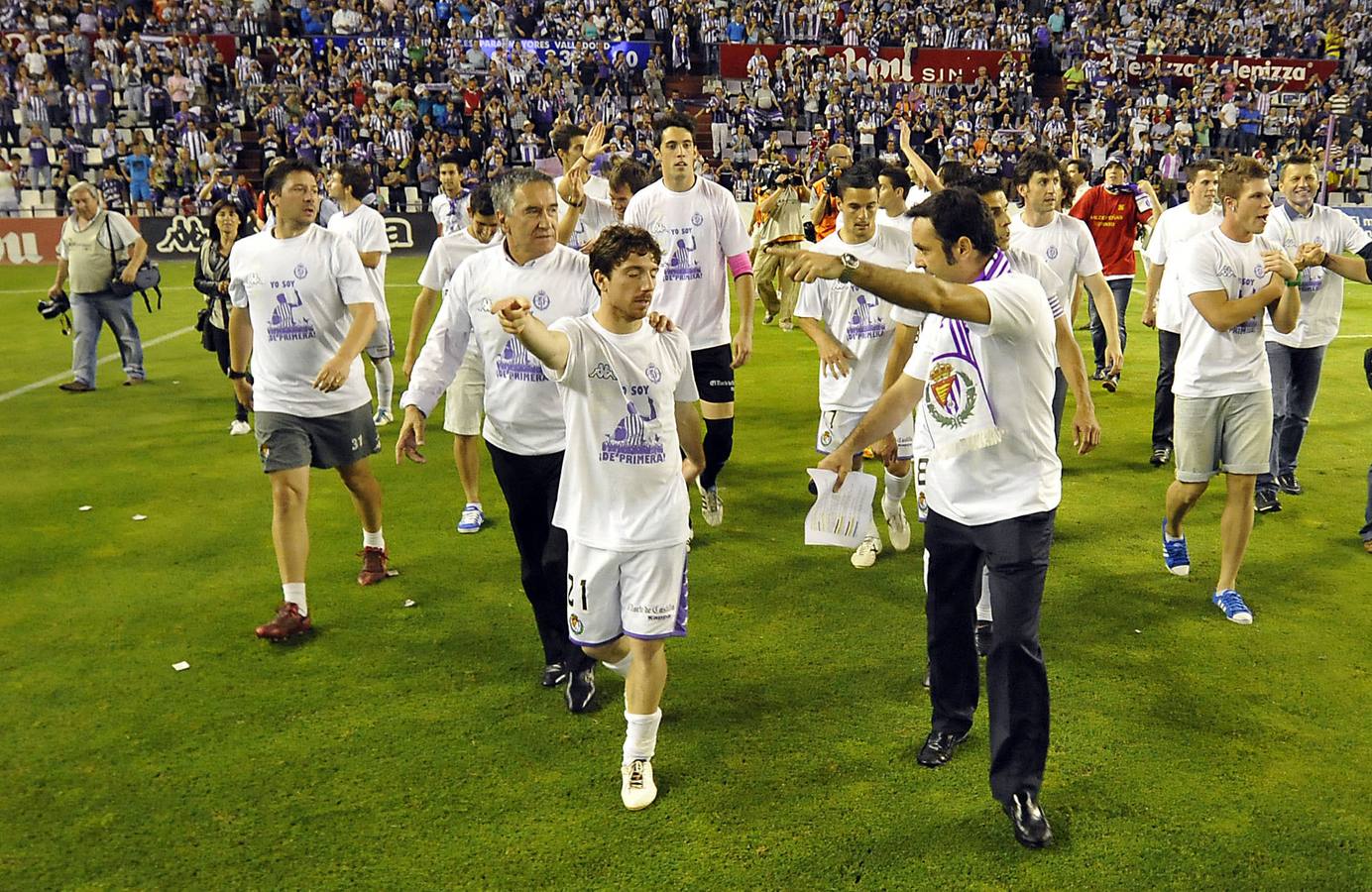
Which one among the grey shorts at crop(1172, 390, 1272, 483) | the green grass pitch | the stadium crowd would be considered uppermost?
the stadium crowd

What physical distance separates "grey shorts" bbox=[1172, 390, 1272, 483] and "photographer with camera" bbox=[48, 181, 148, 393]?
33.7 ft

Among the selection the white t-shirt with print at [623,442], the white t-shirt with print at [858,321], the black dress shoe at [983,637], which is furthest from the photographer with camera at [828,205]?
the white t-shirt with print at [623,442]

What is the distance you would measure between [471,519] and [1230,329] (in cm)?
466

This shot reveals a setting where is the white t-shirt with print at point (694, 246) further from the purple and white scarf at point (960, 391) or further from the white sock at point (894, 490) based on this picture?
the purple and white scarf at point (960, 391)

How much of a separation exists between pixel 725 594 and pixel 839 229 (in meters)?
2.24

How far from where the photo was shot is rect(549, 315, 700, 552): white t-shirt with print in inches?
164

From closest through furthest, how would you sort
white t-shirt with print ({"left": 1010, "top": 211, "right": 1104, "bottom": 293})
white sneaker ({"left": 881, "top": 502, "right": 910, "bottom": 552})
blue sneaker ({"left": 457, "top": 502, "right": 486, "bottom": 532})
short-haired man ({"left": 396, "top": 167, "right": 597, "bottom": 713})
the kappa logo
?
short-haired man ({"left": 396, "top": 167, "right": 597, "bottom": 713})
white sneaker ({"left": 881, "top": 502, "right": 910, "bottom": 552})
blue sneaker ({"left": 457, "top": 502, "right": 486, "bottom": 532})
white t-shirt with print ({"left": 1010, "top": 211, "right": 1104, "bottom": 293})
the kappa logo

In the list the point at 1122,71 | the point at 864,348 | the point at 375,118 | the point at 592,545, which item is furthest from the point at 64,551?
the point at 1122,71

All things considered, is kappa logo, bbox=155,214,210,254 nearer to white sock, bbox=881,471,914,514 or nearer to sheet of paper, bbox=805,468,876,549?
white sock, bbox=881,471,914,514

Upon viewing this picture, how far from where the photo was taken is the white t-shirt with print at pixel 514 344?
5.06 meters

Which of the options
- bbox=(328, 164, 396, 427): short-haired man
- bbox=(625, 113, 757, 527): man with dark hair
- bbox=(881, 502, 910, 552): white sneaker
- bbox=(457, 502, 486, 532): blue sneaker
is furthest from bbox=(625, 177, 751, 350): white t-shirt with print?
bbox=(328, 164, 396, 427): short-haired man

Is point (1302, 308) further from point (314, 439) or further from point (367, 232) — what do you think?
point (367, 232)

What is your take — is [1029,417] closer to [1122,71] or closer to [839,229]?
[839,229]

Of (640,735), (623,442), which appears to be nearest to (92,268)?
(623,442)
